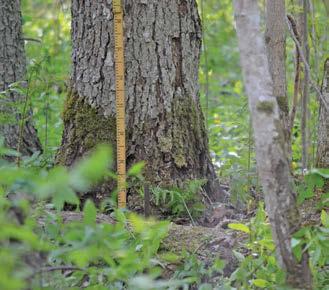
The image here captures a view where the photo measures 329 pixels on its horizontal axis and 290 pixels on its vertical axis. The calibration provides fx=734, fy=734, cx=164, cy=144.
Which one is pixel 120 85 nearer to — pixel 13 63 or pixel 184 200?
pixel 184 200

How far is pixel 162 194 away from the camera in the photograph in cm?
457

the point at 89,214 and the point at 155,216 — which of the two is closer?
the point at 89,214

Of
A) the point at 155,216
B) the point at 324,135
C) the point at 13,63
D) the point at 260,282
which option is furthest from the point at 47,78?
the point at 260,282

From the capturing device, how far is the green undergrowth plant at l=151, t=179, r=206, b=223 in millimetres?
4625

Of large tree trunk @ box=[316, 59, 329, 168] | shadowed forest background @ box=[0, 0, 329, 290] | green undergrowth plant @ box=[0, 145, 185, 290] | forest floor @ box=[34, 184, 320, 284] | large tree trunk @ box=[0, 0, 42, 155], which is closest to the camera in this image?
green undergrowth plant @ box=[0, 145, 185, 290]

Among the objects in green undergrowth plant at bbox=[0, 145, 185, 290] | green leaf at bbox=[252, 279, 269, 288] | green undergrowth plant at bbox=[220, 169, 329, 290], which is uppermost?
Answer: green undergrowth plant at bbox=[0, 145, 185, 290]

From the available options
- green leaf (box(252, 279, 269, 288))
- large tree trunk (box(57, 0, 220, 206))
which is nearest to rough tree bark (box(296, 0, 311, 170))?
large tree trunk (box(57, 0, 220, 206))

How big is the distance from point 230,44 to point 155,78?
30.2 feet

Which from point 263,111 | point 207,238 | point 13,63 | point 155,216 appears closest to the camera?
point 263,111

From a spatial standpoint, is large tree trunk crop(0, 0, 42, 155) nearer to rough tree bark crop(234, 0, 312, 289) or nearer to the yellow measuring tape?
the yellow measuring tape

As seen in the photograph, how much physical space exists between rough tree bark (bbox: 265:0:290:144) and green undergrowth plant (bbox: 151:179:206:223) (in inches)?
28.3

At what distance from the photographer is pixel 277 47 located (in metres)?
4.73

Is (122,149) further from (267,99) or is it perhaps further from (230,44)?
(230,44)

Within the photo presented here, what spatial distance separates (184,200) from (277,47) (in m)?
1.15
